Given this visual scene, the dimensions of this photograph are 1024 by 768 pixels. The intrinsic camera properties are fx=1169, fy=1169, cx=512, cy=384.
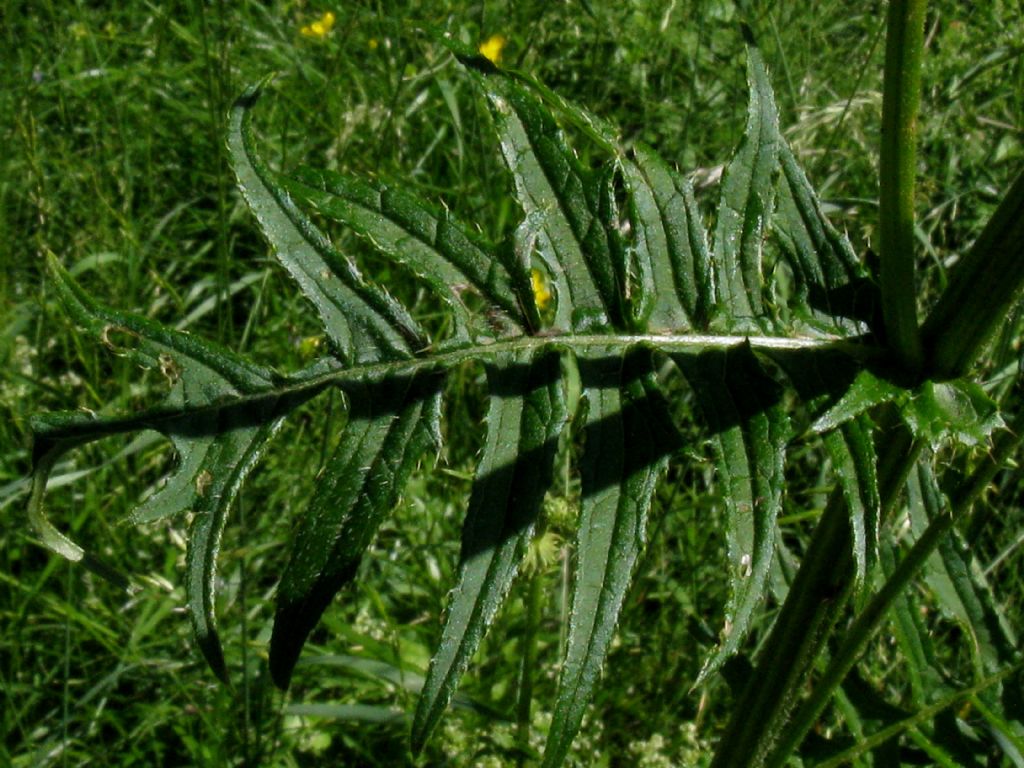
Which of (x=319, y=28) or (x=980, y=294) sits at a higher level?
(x=980, y=294)

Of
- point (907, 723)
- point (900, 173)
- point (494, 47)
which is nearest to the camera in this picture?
point (900, 173)

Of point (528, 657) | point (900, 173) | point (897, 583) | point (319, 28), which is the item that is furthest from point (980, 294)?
point (319, 28)

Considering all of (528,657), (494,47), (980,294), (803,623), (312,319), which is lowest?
(528,657)

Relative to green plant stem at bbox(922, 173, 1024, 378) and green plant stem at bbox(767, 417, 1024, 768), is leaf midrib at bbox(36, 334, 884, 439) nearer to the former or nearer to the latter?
green plant stem at bbox(922, 173, 1024, 378)

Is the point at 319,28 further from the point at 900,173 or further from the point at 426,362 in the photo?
the point at 900,173

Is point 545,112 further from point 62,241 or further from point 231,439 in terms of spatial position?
point 62,241

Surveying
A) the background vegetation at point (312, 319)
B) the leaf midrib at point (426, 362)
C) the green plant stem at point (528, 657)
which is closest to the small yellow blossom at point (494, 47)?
the background vegetation at point (312, 319)
